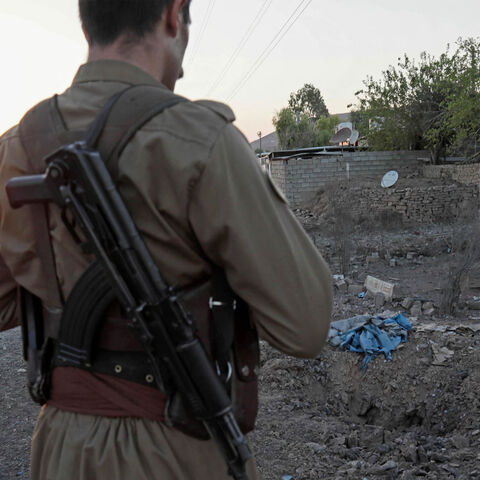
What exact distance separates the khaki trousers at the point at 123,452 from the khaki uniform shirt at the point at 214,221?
0.91 feet

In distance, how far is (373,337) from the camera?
5363mm

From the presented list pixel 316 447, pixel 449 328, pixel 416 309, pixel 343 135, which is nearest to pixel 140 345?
pixel 316 447

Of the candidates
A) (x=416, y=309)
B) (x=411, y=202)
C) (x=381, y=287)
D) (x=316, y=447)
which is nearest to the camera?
(x=316, y=447)

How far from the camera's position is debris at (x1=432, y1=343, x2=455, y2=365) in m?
4.97

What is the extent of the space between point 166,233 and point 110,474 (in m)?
0.49

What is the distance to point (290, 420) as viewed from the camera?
414 centimetres

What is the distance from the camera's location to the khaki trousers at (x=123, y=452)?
109cm

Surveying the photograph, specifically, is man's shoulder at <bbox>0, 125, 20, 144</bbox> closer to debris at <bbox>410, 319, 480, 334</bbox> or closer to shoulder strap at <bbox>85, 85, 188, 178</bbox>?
shoulder strap at <bbox>85, 85, 188, 178</bbox>

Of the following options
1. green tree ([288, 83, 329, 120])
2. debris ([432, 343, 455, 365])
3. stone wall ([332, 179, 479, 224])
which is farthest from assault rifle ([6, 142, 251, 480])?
green tree ([288, 83, 329, 120])

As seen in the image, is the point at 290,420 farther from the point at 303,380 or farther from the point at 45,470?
the point at 45,470

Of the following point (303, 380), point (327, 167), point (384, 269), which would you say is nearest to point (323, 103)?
point (327, 167)

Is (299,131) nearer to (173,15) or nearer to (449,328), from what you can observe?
(449,328)

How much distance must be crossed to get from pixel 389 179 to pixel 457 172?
1885mm

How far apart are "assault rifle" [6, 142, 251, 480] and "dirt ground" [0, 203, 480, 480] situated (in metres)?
2.43
